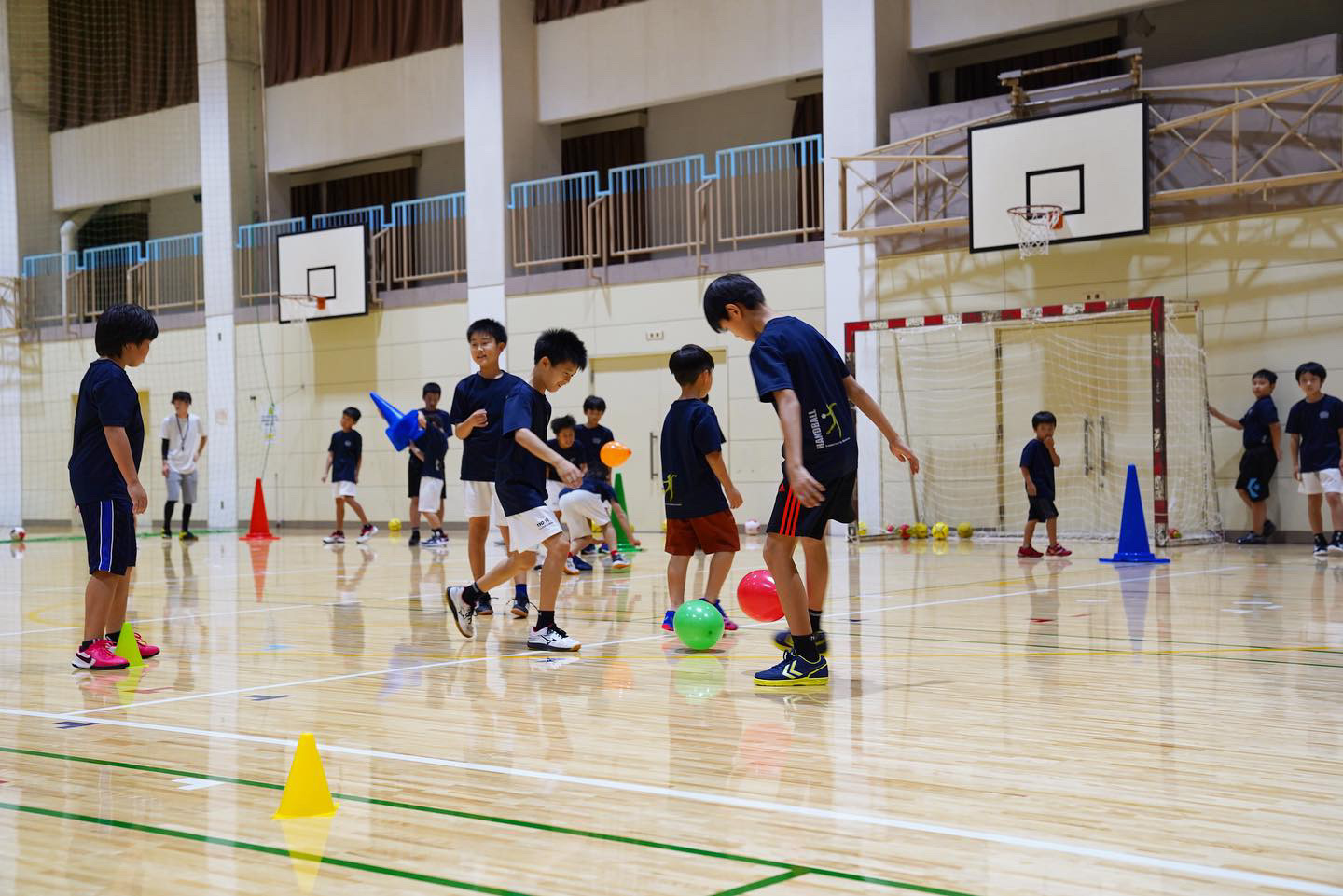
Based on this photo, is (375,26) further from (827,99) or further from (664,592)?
(664,592)

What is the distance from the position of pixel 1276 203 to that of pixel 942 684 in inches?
433

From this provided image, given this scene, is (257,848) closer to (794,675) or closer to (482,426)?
(794,675)

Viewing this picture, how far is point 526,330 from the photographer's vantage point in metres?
20.7

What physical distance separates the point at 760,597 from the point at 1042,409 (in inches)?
399

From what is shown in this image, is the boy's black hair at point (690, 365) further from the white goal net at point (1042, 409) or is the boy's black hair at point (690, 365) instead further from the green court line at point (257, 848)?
the white goal net at point (1042, 409)

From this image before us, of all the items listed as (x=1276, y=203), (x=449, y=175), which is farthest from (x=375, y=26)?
(x=1276, y=203)

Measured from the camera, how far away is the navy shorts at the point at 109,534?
635 centimetres

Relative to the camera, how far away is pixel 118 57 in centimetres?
2570

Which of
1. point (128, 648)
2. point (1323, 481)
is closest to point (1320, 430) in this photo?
point (1323, 481)

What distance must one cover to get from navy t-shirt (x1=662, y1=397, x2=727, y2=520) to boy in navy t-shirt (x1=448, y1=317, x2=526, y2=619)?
3.04ft

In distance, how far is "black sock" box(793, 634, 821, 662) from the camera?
18.8ft

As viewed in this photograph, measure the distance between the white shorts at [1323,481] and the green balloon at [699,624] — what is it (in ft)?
28.4

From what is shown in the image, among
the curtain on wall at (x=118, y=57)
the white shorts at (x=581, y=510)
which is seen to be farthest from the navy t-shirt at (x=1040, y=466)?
the curtain on wall at (x=118, y=57)

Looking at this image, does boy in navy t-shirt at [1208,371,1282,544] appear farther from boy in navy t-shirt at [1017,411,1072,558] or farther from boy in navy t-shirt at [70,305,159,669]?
boy in navy t-shirt at [70,305,159,669]
